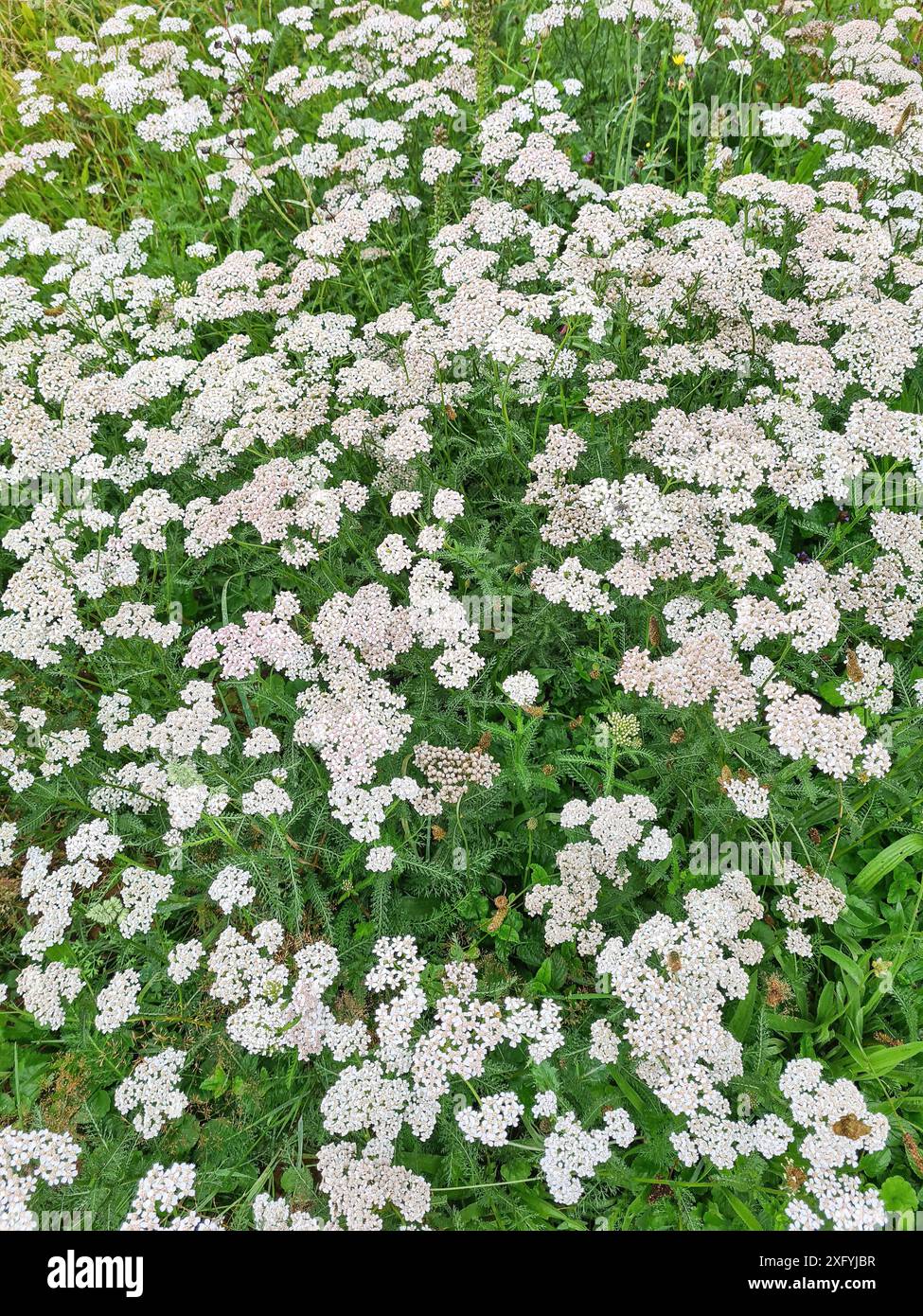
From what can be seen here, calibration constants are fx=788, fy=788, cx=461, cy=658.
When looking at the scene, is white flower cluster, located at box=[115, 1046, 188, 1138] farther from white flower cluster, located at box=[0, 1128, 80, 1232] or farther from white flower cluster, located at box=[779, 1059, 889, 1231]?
white flower cluster, located at box=[779, 1059, 889, 1231]

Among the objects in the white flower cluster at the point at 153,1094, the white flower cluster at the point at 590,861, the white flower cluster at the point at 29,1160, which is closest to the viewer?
the white flower cluster at the point at 29,1160

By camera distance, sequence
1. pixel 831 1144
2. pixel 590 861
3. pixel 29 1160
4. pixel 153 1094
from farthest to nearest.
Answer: pixel 590 861, pixel 153 1094, pixel 29 1160, pixel 831 1144

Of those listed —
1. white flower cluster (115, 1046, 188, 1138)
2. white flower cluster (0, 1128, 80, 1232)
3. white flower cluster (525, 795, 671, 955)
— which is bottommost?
Result: white flower cluster (0, 1128, 80, 1232)

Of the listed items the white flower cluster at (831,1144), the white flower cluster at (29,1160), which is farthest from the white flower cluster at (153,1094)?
the white flower cluster at (831,1144)

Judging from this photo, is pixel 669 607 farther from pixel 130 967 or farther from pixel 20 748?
pixel 20 748

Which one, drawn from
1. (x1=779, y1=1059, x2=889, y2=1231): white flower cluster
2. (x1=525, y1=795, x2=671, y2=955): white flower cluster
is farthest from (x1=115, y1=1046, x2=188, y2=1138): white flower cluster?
(x1=779, y1=1059, x2=889, y2=1231): white flower cluster

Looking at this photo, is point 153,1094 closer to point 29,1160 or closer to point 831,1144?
point 29,1160

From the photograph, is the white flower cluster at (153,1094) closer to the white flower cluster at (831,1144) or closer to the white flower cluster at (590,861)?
the white flower cluster at (590,861)

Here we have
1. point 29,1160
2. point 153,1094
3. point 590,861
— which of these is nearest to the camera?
point 29,1160

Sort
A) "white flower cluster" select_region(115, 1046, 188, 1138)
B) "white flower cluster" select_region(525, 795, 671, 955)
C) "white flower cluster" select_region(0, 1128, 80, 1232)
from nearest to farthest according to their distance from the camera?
"white flower cluster" select_region(0, 1128, 80, 1232), "white flower cluster" select_region(115, 1046, 188, 1138), "white flower cluster" select_region(525, 795, 671, 955)

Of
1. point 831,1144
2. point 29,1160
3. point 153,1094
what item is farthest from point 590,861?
point 29,1160

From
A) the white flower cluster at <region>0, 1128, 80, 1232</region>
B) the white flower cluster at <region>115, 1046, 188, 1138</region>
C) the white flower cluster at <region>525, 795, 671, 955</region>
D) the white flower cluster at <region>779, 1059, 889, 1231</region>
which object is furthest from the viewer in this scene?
the white flower cluster at <region>525, 795, 671, 955</region>

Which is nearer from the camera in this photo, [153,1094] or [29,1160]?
[29,1160]
